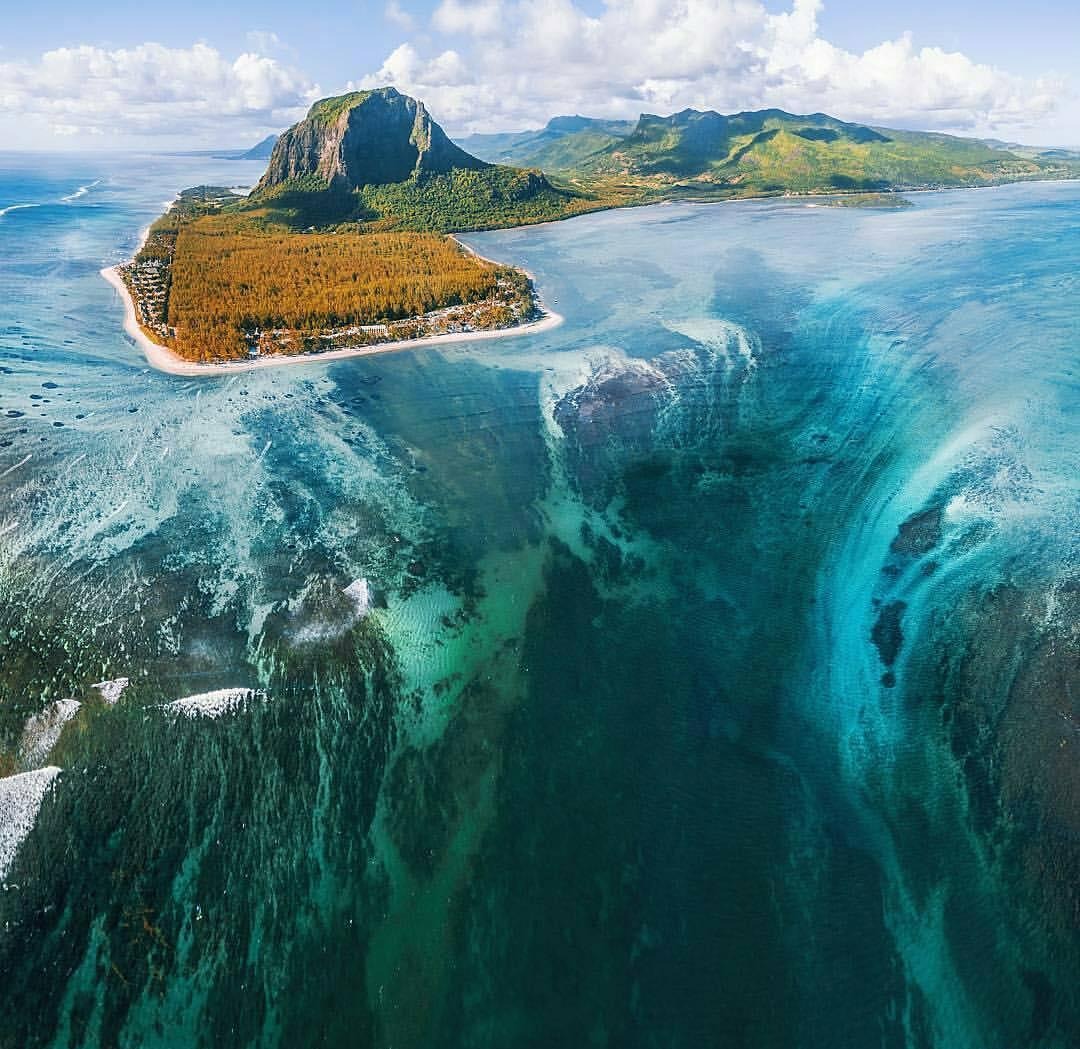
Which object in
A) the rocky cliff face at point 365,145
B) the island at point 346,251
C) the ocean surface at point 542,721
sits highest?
the rocky cliff face at point 365,145

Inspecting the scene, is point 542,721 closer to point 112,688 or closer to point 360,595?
point 360,595

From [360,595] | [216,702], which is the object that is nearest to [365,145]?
[360,595]

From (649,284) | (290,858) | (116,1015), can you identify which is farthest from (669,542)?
(649,284)

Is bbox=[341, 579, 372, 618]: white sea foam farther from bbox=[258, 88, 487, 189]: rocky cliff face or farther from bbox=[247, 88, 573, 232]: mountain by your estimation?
bbox=[258, 88, 487, 189]: rocky cliff face

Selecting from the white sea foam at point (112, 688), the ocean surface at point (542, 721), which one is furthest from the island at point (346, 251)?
the white sea foam at point (112, 688)

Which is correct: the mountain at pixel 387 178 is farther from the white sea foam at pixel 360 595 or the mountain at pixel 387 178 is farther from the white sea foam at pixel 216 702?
the white sea foam at pixel 216 702
